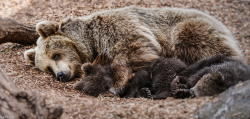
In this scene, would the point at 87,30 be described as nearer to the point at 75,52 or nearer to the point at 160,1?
the point at 75,52

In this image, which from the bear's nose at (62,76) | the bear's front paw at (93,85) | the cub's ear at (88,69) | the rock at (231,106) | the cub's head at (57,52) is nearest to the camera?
the rock at (231,106)

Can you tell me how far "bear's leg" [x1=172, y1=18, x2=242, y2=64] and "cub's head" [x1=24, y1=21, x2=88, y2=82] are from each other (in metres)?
1.59

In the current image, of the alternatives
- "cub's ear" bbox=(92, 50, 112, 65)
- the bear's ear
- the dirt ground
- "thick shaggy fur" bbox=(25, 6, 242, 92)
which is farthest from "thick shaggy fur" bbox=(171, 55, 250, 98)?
the bear's ear

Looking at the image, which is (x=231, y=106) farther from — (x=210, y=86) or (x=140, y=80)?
(x=140, y=80)

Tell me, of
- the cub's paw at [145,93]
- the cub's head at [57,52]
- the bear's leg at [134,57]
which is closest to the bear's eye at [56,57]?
the cub's head at [57,52]

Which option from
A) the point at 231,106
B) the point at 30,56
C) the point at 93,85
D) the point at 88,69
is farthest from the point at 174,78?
the point at 30,56

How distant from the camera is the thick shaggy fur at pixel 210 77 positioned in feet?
17.7

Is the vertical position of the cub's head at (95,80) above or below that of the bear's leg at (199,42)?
below

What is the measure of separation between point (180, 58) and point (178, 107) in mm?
2360

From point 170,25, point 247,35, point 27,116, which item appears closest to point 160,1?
point 247,35

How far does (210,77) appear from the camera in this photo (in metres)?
5.46

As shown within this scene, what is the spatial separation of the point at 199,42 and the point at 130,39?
1.12 metres

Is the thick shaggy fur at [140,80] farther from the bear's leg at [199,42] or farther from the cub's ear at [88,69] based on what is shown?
the bear's leg at [199,42]

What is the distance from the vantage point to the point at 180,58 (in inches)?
285
